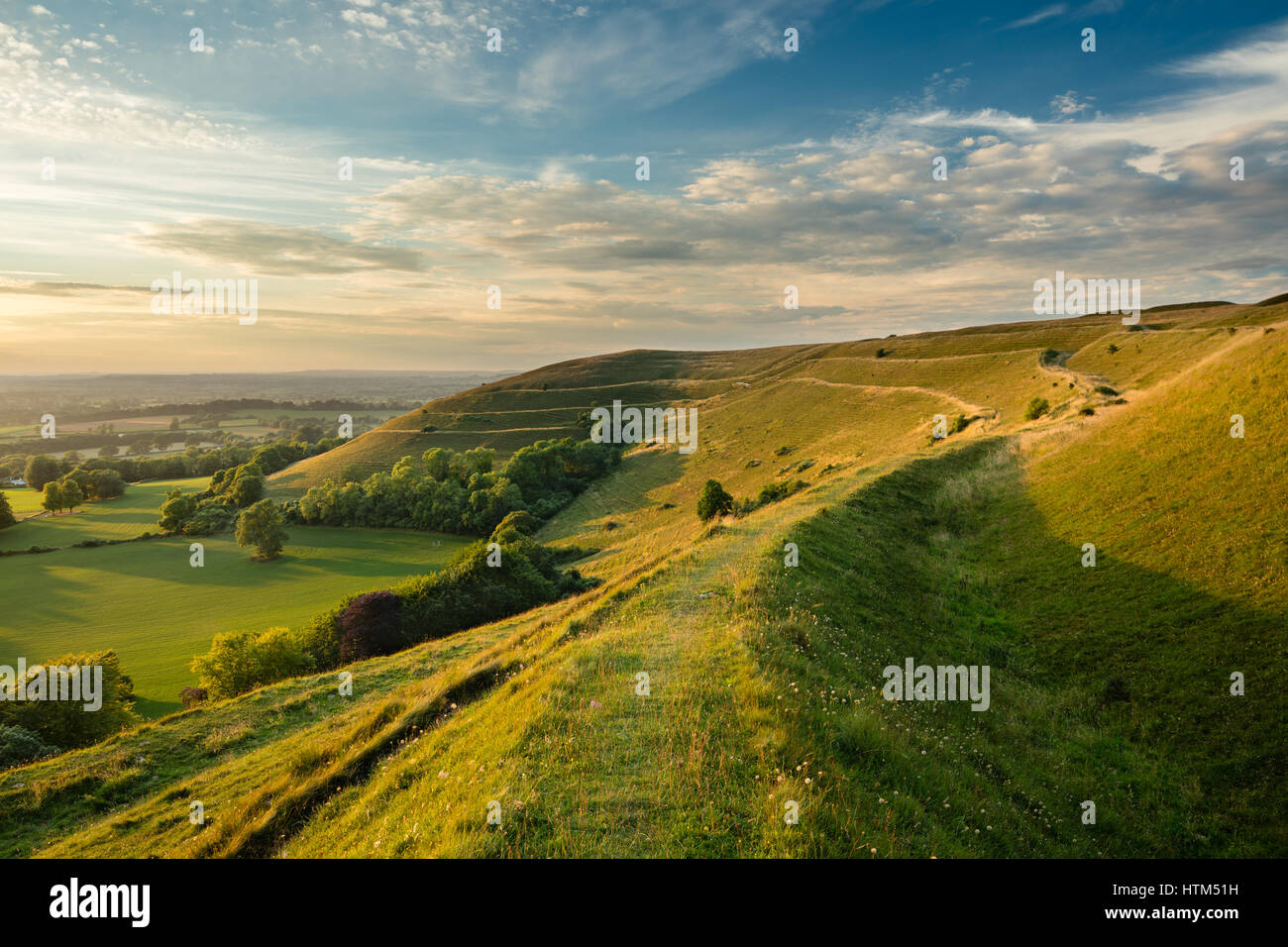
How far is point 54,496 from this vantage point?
102 metres

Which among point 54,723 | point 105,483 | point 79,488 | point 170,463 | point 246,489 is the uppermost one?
point 170,463

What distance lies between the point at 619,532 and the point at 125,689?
142 feet

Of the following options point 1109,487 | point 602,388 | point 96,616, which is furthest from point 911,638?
point 602,388

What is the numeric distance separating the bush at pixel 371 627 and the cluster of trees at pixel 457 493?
170 ft

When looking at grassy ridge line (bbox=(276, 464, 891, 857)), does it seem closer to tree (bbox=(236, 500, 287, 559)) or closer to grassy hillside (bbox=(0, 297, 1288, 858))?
grassy hillside (bbox=(0, 297, 1288, 858))

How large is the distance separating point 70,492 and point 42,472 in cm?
2567

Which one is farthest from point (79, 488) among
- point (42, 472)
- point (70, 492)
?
point (42, 472)

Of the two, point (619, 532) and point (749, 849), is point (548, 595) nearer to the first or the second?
point (619, 532)

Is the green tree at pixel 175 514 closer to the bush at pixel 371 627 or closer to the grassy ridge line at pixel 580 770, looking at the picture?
the bush at pixel 371 627

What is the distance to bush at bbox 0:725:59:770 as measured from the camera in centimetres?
1984

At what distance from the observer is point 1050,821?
371 inches

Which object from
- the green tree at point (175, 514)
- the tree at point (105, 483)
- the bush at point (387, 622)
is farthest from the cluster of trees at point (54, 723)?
the tree at point (105, 483)

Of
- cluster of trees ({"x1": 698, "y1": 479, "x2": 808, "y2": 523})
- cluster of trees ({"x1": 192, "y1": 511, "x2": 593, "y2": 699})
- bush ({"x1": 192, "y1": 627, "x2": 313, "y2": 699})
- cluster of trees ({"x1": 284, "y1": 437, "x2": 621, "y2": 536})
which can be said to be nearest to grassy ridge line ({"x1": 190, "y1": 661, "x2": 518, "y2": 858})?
cluster of trees ({"x1": 192, "y1": 511, "x2": 593, "y2": 699})

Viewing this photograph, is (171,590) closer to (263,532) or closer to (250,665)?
(263,532)
